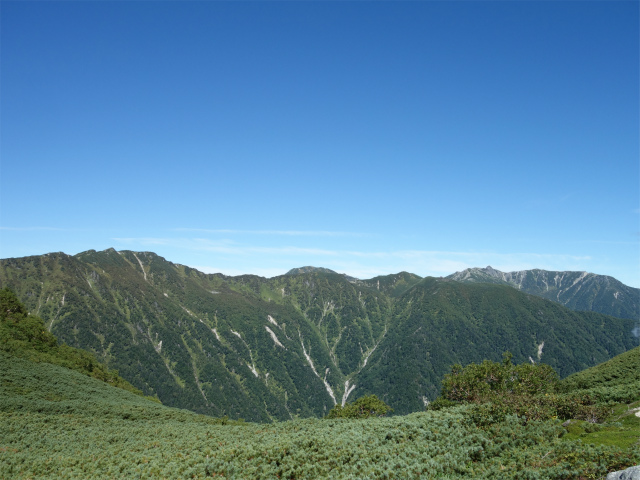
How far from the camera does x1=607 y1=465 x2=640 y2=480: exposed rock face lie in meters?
17.7

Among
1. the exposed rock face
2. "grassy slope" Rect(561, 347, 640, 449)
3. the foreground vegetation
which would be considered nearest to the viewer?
the exposed rock face

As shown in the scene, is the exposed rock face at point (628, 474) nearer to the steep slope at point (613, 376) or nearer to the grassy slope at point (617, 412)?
the grassy slope at point (617, 412)

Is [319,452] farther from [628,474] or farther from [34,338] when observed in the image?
[34,338]

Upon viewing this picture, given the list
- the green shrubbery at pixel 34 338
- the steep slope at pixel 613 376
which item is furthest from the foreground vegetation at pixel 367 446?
the green shrubbery at pixel 34 338

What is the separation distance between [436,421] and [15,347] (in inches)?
3802

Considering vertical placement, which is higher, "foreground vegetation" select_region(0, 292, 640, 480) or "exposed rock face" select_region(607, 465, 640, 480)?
"exposed rock face" select_region(607, 465, 640, 480)

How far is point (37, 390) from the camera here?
67.2m

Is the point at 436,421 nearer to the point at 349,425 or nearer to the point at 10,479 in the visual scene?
the point at 349,425

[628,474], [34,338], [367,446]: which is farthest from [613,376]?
[34,338]

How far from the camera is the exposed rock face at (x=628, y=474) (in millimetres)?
17703

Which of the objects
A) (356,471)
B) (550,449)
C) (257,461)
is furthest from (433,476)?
(257,461)

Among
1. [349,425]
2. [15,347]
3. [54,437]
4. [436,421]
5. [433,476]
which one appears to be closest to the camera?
[433,476]

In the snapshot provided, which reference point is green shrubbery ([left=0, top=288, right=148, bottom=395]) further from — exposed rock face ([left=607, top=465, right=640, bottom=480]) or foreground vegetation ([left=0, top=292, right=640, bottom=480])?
exposed rock face ([left=607, top=465, right=640, bottom=480])

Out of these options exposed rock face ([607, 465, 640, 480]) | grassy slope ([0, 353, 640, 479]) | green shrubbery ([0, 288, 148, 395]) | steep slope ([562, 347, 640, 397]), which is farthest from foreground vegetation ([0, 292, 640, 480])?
green shrubbery ([0, 288, 148, 395])
